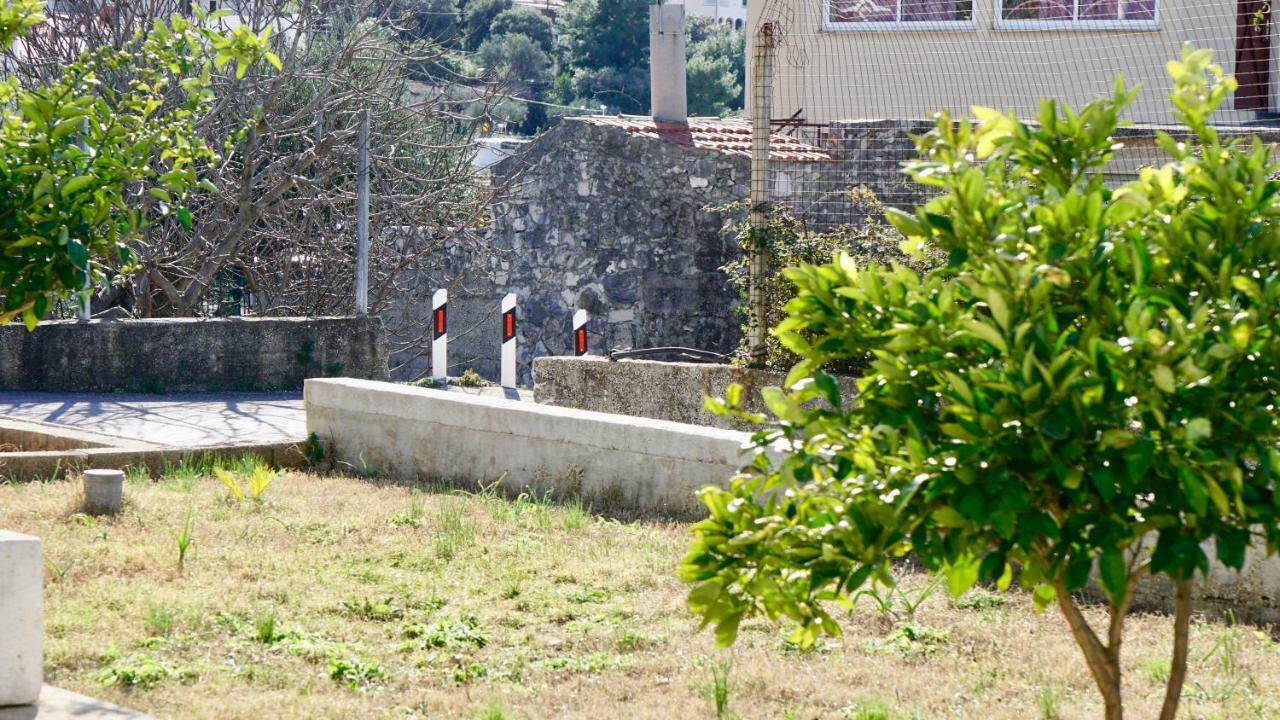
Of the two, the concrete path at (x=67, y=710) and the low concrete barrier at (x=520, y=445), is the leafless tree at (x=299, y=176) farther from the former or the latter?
the concrete path at (x=67, y=710)

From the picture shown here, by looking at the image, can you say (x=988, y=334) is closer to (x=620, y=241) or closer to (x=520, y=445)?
(x=520, y=445)

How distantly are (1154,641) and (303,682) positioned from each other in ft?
9.92

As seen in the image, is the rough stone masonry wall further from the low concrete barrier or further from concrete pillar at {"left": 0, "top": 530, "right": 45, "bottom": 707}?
concrete pillar at {"left": 0, "top": 530, "right": 45, "bottom": 707}

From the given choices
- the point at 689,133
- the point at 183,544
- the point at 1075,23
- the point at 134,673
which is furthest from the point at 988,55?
the point at 134,673

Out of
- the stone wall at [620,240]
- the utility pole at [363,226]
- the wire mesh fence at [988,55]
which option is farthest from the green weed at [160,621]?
the stone wall at [620,240]

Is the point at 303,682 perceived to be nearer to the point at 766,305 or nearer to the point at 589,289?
the point at 766,305

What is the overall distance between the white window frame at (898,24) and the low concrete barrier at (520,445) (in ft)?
30.5

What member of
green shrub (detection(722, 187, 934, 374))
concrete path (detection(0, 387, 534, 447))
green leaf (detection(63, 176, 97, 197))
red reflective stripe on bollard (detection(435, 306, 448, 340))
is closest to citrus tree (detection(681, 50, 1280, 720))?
green leaf (detection(63, 176, 97, 197))

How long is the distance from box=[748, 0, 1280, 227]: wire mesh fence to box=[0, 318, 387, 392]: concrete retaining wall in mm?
5193

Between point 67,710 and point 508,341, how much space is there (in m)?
12.0

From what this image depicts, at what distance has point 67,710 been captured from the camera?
4219 millimetres

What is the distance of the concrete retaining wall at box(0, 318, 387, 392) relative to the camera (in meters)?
13.3

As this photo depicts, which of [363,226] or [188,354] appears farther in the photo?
[363,226]

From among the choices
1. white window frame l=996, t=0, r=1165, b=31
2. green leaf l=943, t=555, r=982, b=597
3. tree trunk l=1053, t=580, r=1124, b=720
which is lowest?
tree trunk l=1053, t=580, r=1124, b=720
